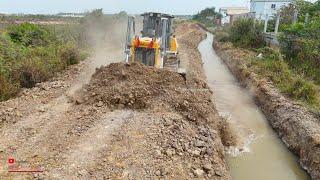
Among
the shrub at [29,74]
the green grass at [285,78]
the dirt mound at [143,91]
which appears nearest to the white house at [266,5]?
the green grass at [285,78]

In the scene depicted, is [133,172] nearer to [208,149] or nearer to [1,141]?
[208,149]

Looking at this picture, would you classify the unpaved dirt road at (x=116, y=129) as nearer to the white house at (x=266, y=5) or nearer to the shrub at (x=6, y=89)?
the shrub at (x=6, y=89)

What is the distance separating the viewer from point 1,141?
8.68 metres

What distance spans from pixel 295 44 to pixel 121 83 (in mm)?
11934

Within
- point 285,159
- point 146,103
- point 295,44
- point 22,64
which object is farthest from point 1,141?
point 295,44

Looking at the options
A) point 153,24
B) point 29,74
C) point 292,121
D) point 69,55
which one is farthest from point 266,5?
point 29,74

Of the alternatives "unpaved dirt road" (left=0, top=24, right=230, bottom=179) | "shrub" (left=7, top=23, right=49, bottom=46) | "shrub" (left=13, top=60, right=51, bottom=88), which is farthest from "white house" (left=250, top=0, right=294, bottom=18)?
"unpaved dirt road" (left=0, top=24, right=230, bottom=179)

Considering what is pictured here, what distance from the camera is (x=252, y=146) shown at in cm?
1209

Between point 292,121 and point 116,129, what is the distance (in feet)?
18.9

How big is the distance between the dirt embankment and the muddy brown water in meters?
0.27

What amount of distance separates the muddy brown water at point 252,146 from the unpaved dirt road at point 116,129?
3.29 feet

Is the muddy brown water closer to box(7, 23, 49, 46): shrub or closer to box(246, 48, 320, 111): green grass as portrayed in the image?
box(246, 48, 320, 111): green grass

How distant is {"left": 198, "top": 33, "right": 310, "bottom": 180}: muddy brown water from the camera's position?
10.5 metres

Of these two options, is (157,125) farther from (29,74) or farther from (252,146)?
(29,74)
